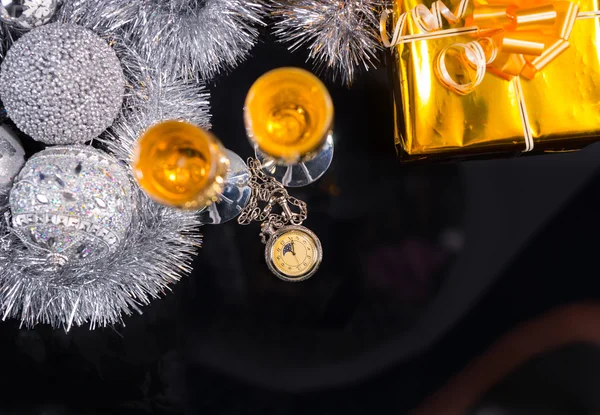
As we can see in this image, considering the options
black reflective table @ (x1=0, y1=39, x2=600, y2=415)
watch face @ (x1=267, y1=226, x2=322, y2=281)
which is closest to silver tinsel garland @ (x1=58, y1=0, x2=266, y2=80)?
black reflective table @ (x1=0, y1=39, x2=600, y2=415)

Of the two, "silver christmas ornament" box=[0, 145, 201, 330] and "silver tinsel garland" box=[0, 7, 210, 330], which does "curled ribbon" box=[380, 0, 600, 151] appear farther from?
"silver christmas ornament" box=[0, 145, 201, 330]

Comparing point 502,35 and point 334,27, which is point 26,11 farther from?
point 502,35

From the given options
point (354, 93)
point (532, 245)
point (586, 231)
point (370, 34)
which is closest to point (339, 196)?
point (354, 93)

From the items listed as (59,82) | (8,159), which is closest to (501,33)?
(59,82)

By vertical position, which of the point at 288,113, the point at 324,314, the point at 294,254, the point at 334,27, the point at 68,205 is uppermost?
the point at 334,27

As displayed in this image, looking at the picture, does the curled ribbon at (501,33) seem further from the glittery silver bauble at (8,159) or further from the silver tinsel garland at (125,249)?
the glittery silver bauble at (8,159)

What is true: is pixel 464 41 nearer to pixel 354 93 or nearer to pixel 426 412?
pixel 354 93
